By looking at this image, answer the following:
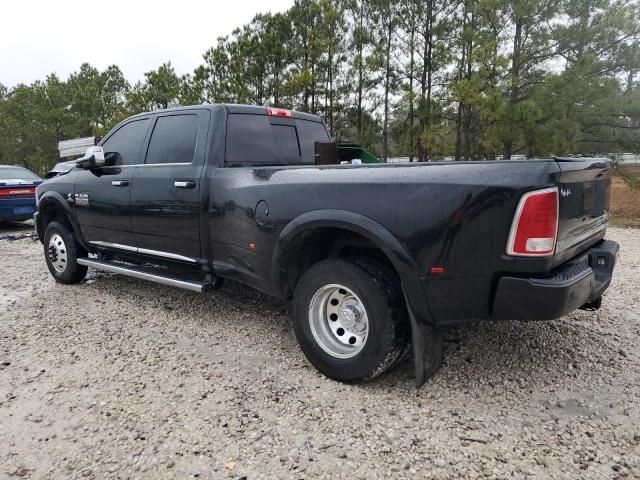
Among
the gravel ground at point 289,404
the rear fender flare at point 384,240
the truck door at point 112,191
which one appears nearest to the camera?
the gravel ground at point 289,404

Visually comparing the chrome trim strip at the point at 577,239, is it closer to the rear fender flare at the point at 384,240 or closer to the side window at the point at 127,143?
the rear fender flare at the point at 384,240

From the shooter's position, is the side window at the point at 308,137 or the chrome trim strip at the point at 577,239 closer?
the chrome trim strip at the point at 577,239

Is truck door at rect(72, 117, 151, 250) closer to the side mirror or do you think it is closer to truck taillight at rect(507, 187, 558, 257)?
the side mirror

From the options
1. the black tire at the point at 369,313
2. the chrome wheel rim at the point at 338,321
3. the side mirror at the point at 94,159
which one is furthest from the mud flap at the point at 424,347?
the side mirror at the point at 94,159

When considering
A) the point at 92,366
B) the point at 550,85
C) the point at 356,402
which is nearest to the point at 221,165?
the point at 92,366

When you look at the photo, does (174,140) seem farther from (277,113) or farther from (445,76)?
(445,76)

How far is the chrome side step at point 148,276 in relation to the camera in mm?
3785

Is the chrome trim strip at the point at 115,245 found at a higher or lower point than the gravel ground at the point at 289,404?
higher

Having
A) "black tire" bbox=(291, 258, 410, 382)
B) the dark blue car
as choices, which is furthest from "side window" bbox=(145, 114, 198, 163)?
the dark blue car

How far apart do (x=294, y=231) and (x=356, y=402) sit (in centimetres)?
113

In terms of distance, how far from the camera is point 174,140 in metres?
4.20

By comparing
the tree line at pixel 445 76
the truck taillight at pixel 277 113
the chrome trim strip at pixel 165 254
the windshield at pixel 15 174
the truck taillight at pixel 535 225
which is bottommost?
the chrome trim strip at pixel 165 254

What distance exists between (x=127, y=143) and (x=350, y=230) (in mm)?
2985

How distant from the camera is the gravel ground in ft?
7.41
